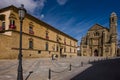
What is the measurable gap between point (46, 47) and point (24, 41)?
907 centimetres

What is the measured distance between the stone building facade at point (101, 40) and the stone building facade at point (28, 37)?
68.5 ft

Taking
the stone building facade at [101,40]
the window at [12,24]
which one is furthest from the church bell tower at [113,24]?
the window at [12,24]

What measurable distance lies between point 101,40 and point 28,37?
39.7 meters

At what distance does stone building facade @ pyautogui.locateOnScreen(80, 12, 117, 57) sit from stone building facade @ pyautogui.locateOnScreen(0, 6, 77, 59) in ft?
68.5

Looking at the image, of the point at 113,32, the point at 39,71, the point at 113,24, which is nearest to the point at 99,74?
the point at 39,71

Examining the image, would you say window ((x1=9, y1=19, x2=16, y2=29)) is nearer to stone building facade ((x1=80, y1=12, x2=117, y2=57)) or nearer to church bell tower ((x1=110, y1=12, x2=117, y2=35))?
stone building facade ((x1=80, y1=12, x2=117, y2=57))

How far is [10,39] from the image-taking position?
2239 cm

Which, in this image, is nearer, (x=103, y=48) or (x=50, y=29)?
(x=50, y=29)

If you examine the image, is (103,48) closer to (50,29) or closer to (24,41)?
(50,29)

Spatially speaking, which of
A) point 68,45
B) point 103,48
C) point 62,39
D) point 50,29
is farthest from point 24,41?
point 103,48

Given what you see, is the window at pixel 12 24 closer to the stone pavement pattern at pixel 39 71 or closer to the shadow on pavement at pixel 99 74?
the stone pavement pattern at pixel 39 71

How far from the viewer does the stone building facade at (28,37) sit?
2217 centimetres

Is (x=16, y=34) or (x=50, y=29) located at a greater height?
(x=50, y=29)

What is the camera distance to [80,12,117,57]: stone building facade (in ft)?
181
